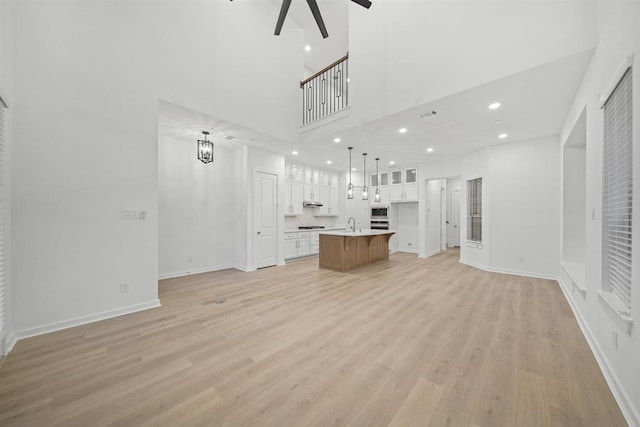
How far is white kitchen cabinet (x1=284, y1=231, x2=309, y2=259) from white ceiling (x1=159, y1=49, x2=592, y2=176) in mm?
2314

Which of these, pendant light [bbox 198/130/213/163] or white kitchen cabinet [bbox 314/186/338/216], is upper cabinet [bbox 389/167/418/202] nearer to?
white kitchen cabinet [bbox 314/186/338/216]

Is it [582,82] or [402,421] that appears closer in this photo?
[402,421]

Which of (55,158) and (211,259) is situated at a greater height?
(55,158)

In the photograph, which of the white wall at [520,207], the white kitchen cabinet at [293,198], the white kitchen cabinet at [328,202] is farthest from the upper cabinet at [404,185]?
the white kitchen cabinet at [293,198]

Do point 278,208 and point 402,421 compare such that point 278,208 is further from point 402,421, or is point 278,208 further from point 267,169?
point 402,421

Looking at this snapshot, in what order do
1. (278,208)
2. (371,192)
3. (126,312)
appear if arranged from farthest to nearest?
1. (371,192)
2. (278,208)
3. (126,312)

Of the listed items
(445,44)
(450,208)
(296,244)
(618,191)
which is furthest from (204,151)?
(450,208)

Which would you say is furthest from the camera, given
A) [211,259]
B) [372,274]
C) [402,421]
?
[211,259]

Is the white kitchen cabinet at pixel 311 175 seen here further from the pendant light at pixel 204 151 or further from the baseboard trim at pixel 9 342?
the baseboard trim at pixel 9 342

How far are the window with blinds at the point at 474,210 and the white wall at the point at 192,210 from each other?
6.00m

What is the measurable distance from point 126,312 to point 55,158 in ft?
6.63

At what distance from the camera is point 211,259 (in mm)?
5613

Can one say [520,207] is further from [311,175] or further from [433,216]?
[311,175]

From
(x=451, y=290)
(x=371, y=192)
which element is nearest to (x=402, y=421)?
(x=451, y=290)
